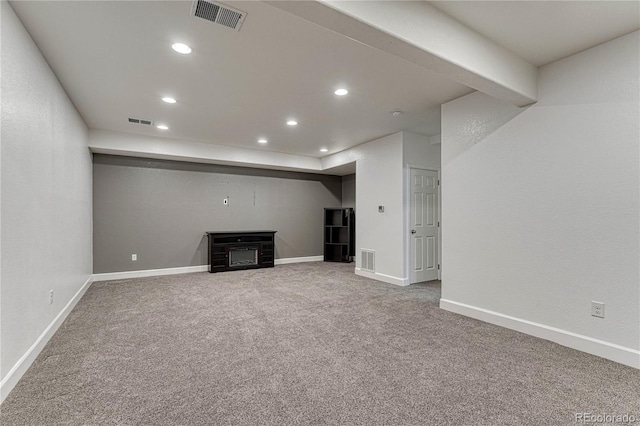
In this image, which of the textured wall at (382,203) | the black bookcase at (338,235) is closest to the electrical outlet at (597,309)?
the textured wall at (382,203)

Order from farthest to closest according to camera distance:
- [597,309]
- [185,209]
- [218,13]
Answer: [185,209] < [597,309] < [218,13]

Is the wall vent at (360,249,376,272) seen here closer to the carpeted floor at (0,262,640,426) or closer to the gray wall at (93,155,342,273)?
the carpeted floor at (0,262,640,426)

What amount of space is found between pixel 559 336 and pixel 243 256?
5402mm

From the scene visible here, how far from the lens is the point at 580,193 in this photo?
2.65 metres

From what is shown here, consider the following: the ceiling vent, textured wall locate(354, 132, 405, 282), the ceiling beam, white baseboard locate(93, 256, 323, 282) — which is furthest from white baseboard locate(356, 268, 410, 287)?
the ceiling vent

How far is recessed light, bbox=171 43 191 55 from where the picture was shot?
8.30 ft

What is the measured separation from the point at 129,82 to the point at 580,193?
4.55 metres

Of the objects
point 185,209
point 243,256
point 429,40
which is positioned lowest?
point 243,256

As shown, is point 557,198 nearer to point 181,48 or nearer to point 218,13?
point 218,13

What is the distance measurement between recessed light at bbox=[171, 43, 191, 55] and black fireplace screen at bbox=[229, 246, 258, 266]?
432 cm

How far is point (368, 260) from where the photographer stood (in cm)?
569

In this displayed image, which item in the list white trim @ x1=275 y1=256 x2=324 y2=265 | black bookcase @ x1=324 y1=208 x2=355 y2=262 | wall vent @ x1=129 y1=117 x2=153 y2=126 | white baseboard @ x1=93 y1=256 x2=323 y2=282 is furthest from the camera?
black bookcase @ x1=324 y1=208 x2=355 y2=262

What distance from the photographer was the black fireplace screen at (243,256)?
6355 mm

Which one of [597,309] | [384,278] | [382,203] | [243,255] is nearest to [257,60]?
[382,203]
